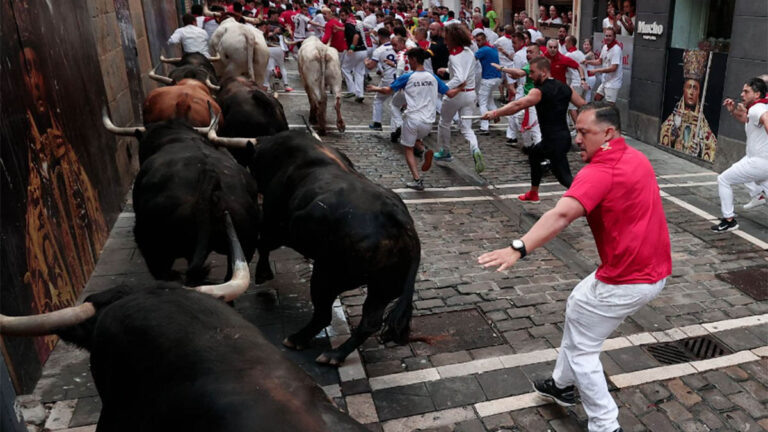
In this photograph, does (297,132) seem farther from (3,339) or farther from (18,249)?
(3,339)

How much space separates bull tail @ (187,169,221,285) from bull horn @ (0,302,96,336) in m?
1.64

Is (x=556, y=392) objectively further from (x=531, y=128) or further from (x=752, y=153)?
(x=531, y=128)

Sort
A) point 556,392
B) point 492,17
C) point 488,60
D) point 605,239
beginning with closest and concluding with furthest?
1. point 605,239
2. point 556,392
3. point 488,60
4. point 492,17

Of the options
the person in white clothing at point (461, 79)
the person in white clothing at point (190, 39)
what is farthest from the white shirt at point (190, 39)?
the person in white clothing at point (461, 79)

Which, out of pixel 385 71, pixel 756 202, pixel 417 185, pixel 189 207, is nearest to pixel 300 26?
pixel 385 71

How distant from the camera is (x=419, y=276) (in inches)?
267

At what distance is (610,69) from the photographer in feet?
42.5

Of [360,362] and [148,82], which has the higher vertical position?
[148,82]

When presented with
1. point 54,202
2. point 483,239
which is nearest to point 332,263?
point 54,202

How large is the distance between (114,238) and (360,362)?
431cm

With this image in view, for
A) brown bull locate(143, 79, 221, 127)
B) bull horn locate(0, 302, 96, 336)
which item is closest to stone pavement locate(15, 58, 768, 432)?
bull horn locate(0, 302, 96, 336)

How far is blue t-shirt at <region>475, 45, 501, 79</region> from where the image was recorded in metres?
13.3

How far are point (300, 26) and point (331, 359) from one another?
58.7ft

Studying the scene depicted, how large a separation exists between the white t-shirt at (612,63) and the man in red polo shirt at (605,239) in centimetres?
992
